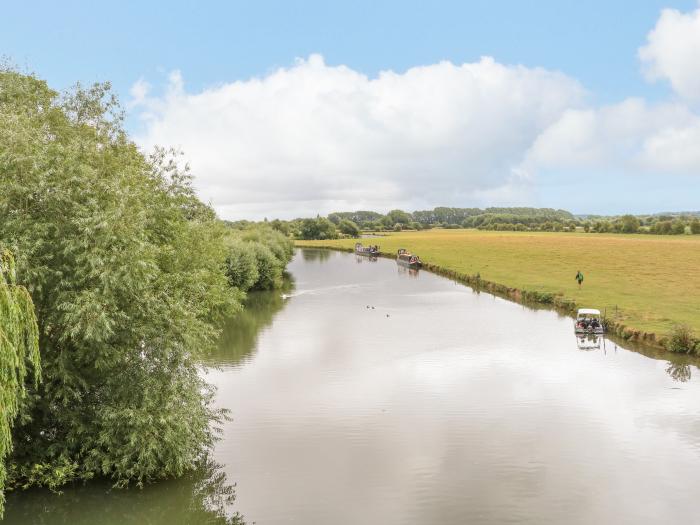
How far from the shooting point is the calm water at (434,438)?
1930 cm

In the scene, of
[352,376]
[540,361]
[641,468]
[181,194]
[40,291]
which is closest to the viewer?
[40,291]

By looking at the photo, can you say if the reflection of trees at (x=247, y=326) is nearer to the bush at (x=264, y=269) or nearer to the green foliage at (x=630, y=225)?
the bush at (x=264, y=269)

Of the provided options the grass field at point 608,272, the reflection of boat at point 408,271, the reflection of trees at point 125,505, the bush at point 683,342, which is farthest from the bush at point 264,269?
the reflection of trees at point 125,505

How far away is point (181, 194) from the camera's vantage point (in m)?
29.1

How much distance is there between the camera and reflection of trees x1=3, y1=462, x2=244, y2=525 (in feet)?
61.7

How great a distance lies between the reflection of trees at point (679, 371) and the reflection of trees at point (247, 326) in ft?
89.5

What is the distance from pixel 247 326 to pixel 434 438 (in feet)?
99.4

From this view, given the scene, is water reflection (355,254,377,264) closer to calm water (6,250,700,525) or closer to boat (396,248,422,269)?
boat (396,248,422,269)

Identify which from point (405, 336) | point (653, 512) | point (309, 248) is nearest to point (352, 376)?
point (405, 336)

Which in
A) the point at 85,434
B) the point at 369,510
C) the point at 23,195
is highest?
the point at 23,195

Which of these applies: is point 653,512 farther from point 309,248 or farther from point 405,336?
point 309,248

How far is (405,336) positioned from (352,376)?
12.8 meters

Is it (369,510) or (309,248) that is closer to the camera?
(369,510)

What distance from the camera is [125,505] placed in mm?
19406
